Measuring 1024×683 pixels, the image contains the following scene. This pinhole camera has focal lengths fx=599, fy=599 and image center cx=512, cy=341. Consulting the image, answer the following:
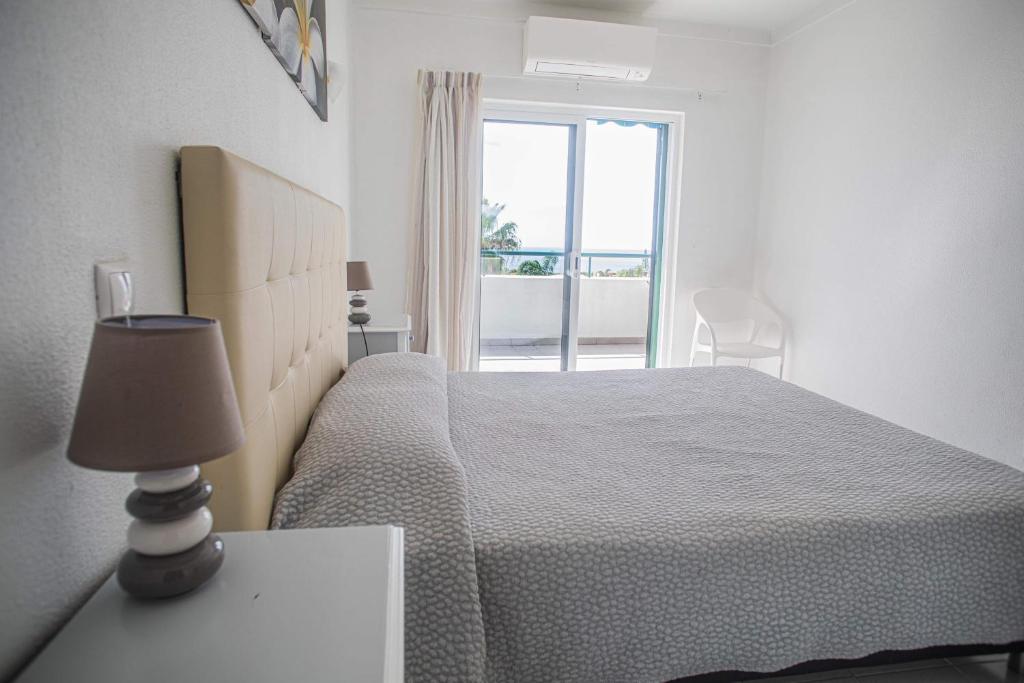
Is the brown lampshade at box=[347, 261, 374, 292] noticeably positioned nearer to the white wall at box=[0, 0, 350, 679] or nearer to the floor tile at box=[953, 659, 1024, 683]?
the white wall at box=[0, 0, 350, 679]

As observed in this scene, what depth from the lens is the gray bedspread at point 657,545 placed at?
3.66 ft

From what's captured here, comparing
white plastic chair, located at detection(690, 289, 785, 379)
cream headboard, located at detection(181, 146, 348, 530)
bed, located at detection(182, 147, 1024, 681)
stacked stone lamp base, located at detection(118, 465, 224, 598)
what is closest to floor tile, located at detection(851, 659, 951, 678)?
bed, located at detection(182, 147, 1024, 681)

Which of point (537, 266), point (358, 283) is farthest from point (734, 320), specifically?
point (358, 283)

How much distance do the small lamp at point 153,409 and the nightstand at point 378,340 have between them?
214cm

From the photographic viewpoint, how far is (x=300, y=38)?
185 centimetres

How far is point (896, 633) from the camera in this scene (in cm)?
130

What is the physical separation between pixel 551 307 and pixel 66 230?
373 centimetres

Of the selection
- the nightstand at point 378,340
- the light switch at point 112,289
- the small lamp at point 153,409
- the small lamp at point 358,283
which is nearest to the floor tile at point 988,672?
the small lamp at point 153,409

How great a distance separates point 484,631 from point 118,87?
1028 millimetres

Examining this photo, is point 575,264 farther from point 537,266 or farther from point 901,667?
point 901,667

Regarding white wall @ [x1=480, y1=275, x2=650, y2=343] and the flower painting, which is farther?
white wall @ [x1=480, y1=275, x2=650, y2=343]

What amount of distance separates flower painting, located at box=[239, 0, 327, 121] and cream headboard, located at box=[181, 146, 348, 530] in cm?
40

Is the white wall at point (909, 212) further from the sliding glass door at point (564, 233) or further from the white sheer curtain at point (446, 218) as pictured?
the white sheer curtain at point (446, 218)

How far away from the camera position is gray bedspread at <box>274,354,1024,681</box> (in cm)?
111
